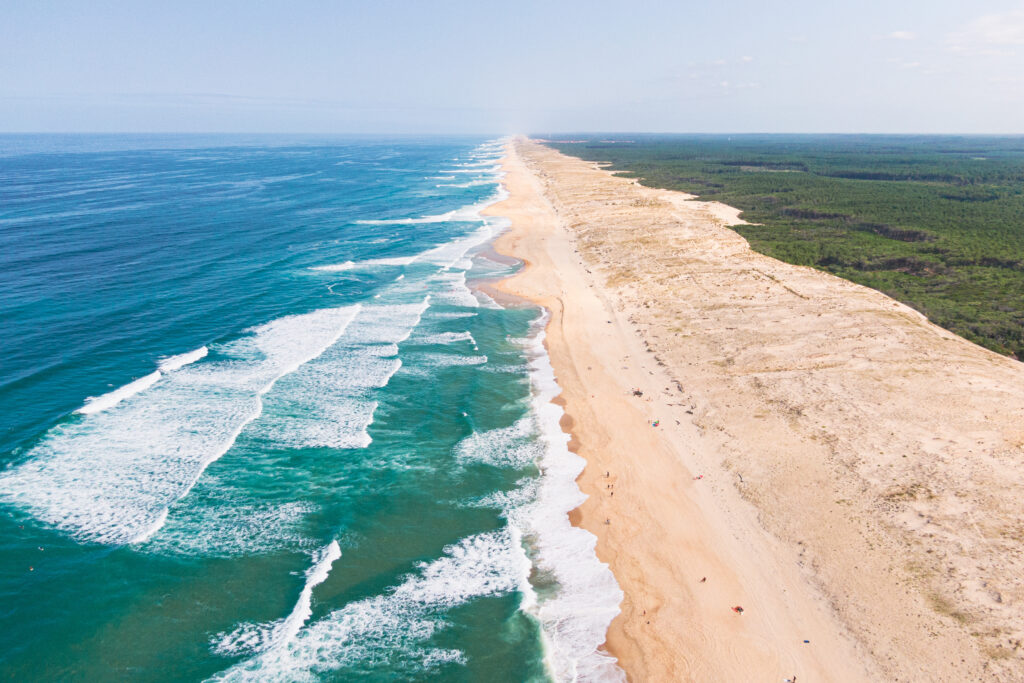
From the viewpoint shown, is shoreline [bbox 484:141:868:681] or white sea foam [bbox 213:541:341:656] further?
white sea foam [bbox 213:541:341:656]

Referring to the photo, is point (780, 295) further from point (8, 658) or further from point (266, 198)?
point (266, 198)

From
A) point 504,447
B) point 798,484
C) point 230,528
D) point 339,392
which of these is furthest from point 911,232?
point 230,528

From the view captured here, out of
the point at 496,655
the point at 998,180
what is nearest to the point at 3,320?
the point at 496,655

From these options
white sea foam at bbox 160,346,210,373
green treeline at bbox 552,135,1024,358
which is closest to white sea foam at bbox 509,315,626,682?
white sea foam at bbox 160,346,210,373

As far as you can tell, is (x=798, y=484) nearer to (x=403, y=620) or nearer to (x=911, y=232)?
(x=403, y=620)

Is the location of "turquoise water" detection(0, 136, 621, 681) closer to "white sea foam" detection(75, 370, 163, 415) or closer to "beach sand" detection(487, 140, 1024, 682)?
"white sea foam" detection(75, 370, 163, 415)
